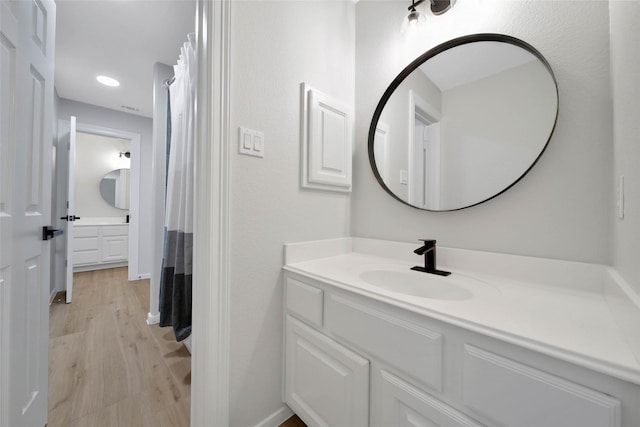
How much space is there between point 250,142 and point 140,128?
3.51 m

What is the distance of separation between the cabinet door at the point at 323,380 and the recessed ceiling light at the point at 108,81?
3148mm

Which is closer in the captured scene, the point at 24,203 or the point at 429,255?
the point at 24,203

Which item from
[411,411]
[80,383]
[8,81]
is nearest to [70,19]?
[8,81]

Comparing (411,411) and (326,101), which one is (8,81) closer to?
(326,101)

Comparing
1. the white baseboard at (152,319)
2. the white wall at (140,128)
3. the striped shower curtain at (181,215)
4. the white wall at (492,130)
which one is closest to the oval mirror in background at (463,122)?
the white wall at (492,130)

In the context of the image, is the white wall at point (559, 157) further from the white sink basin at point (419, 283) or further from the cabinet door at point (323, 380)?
the cabinet door at point (323, 380)

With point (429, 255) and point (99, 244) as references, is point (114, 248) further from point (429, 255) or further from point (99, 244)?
point (429, 255)

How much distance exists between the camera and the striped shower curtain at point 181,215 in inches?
54.8

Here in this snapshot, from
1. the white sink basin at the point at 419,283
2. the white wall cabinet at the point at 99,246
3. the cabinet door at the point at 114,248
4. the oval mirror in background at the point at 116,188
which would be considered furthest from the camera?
the oval mirror in background at the point at 116,188

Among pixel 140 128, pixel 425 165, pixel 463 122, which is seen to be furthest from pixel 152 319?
pixel 140 128

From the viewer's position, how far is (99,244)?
372cm

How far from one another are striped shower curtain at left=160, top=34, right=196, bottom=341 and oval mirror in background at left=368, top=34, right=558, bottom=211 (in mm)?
1084

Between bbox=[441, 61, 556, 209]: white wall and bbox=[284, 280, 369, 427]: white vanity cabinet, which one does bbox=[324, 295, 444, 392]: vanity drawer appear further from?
bbox=[441, 61, 556, 209]: white wall

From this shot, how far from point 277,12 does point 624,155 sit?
1324 mm
